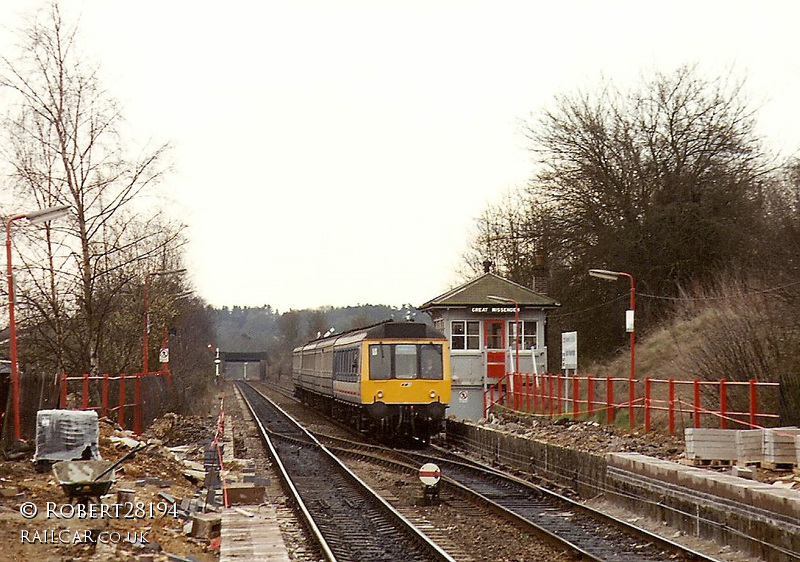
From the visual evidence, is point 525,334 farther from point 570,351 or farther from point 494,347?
point 570,351

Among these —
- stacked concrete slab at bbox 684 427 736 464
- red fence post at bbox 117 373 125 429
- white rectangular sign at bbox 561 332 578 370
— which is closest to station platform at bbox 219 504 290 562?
stacked concrete slab at bbox 684 427 736 464

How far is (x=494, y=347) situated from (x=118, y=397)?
20482mm

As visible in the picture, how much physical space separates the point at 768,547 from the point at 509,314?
3089 centimetres

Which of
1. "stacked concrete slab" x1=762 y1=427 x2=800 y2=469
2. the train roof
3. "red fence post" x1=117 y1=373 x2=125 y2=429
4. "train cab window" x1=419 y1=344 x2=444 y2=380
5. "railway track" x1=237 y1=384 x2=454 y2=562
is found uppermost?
the train roof

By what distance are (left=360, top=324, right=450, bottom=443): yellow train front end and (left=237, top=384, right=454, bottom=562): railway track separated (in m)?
3.18

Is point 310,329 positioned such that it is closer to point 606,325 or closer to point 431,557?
point 606,325

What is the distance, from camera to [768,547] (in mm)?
10961

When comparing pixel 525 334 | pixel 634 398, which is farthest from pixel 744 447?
pixel 525 334

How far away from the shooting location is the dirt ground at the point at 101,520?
10.4 meters

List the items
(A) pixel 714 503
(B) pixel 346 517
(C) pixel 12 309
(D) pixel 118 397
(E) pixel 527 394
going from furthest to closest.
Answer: (E) pixel 527 394
(D) pixel 118 397
(C) pixel 12 309
(B) pixel 346 517
(A) pixel 714 503

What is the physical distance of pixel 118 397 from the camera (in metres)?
24.1

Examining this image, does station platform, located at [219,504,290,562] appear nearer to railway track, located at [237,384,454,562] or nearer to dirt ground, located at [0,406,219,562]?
dirt ground, located at [0,406,219,562]

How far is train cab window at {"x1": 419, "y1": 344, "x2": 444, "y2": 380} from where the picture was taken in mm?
27781

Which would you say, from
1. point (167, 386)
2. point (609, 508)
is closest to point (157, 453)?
point (609, 508)
